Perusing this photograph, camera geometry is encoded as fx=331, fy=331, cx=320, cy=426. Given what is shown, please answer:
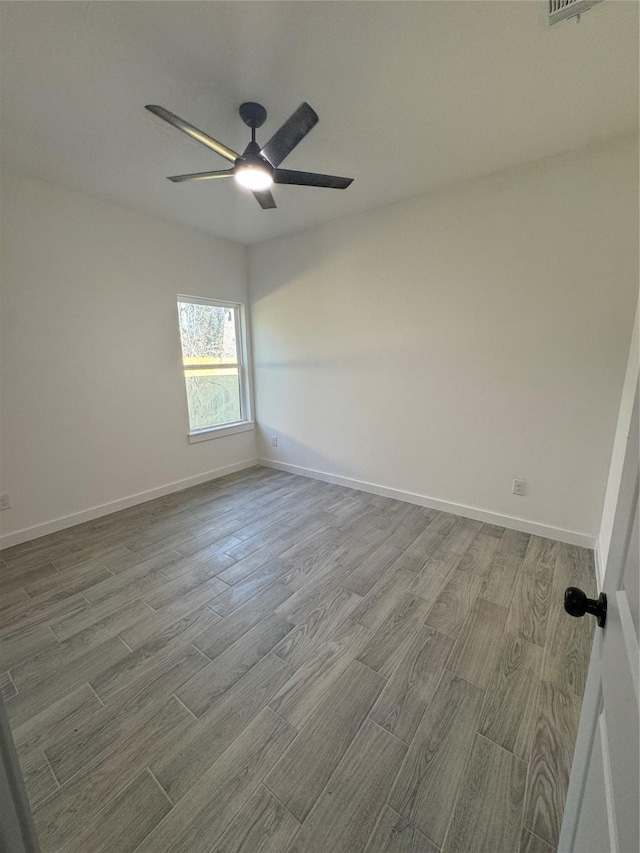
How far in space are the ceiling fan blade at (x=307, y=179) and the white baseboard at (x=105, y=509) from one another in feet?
9.75

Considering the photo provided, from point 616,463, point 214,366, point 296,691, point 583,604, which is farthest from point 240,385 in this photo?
point 583,604

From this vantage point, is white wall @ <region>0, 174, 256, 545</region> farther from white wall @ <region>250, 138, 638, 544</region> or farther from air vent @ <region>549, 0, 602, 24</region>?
air vent @ <region>549, 0, 602, 24</region>

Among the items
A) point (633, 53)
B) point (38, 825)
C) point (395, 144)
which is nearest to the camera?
point (38, 825)

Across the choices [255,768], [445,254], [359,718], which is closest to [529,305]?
[445,254]

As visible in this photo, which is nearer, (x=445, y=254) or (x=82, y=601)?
(x=82, y=601)

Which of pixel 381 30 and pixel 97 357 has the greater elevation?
pixel 381 30

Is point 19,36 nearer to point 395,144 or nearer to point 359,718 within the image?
point 395,144

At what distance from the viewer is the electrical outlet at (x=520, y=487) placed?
262 cm

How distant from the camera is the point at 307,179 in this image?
72.9 inches

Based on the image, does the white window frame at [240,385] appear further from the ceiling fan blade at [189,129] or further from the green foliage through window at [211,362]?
the ceiling fan blade at [189,129]

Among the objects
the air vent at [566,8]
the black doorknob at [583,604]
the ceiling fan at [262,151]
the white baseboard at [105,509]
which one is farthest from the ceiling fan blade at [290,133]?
the white baseboard at [105,509]

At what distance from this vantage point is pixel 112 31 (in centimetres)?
138

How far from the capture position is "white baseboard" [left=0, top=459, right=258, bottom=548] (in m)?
2.60

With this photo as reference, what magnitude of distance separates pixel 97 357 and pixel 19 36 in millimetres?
1965
